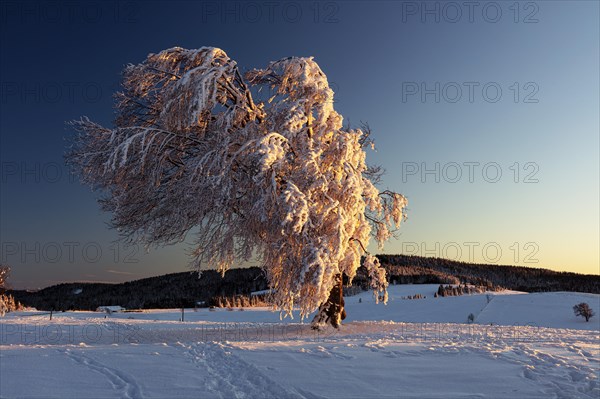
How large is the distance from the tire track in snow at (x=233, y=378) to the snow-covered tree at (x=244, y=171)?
182 inches

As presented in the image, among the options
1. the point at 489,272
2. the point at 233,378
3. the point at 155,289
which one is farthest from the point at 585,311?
the point at 155,289

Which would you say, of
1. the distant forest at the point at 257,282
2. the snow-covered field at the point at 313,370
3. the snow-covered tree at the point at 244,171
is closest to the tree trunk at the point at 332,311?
the snow-covered tree at the point at 244,171

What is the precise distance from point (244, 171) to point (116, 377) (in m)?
8.62

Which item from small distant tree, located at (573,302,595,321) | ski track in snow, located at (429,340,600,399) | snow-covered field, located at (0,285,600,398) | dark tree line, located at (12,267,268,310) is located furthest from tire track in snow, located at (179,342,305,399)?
dark tree line, located at (12,267,268,310)

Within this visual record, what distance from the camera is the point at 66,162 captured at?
668 inches

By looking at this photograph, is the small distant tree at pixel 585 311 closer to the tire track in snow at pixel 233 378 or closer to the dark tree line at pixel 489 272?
the tire track in snow at pixel 233 378

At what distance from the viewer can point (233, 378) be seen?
8406 millimetres

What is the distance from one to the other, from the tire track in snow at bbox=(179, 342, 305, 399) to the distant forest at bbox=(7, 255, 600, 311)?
144ft

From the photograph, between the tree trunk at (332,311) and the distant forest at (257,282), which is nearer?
the tree trunk at (332,311)

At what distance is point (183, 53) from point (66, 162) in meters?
5.26

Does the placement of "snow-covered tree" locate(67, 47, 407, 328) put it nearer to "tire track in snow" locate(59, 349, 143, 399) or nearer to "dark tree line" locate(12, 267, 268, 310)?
"tire track in snow" locate(59, 349, 143, 399)

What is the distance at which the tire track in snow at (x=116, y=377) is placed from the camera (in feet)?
24.4

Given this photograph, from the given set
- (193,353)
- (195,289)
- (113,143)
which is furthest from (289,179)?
(195,289)

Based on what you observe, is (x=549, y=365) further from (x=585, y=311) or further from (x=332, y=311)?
(x=585, y=311)
